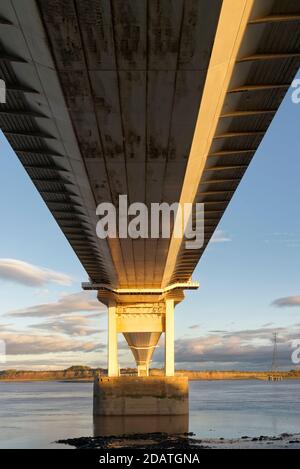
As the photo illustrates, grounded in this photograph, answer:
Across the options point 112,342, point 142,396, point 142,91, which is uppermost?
point 142,91

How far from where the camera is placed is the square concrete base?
41.2 m

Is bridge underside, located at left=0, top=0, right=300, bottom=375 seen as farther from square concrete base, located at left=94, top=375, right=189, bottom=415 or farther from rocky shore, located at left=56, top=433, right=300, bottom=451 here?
square concrete base, located at left=94, top=375, right=189, bottom=415

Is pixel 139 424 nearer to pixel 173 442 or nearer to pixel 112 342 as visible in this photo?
pixel 173 442

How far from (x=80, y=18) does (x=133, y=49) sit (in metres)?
1.30

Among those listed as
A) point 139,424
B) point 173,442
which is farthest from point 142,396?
point 173,442

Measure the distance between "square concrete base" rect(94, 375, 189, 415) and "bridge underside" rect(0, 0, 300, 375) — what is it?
2085cm

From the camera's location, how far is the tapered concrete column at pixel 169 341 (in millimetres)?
43969

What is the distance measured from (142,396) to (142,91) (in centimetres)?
3150

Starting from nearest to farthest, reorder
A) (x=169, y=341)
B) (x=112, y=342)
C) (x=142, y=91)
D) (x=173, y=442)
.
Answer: (x=142, y=91)
(x=173, y=442)
(x=169, y=341)
(x=112, y=342)

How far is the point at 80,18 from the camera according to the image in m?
10.2

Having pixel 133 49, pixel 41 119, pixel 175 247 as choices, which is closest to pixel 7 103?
pixel 41 119

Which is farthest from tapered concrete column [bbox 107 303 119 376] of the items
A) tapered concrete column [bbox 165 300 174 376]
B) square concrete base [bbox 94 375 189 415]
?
tapered concrete column [bbox 165 300 174 376]

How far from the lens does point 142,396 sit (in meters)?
41.5
